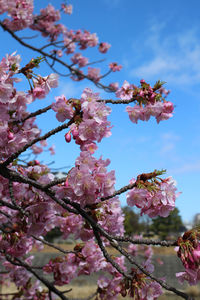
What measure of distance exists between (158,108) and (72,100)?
84 centimetres

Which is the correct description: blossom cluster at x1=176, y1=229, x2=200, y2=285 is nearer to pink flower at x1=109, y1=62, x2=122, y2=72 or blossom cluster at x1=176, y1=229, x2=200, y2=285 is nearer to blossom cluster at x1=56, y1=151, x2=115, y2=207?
blossom cluster at x1=56, y1=151, x2=115, y2=207

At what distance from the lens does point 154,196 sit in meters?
1.70

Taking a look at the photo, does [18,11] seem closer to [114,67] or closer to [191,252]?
[114,67]

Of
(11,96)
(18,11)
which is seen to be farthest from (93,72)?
(11,96)

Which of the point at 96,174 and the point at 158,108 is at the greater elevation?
the point at 158,108

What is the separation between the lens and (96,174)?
158cm

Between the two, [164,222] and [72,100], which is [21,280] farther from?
[164,222]

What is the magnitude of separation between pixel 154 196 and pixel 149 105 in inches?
32.2

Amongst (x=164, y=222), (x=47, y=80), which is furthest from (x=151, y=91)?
(x=164, y=222)

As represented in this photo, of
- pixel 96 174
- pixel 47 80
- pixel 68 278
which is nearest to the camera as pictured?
pixel 96 174

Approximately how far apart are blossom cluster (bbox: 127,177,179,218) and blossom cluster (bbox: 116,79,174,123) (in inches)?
28.5

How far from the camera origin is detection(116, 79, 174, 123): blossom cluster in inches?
87.6

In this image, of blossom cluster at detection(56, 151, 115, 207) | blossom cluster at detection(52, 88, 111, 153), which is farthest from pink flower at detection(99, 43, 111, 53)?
blossom cluster at detection(56, 151, 115, 207)

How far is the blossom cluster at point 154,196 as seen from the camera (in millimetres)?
1626
